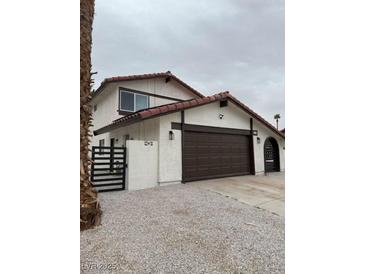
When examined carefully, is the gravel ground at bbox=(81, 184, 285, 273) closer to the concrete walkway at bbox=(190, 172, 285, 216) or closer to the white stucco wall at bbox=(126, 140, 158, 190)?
the concrete walkway at bbox=(190, 172, 285, 216)

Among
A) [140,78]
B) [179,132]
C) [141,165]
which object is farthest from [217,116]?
[140,78]

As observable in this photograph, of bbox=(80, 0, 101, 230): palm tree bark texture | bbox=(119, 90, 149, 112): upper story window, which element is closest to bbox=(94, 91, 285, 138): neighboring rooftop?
bbox=(119, 90, 149, 112): upper story window

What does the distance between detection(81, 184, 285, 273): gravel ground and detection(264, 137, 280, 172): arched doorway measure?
8.11m

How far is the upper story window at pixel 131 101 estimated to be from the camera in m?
11.4

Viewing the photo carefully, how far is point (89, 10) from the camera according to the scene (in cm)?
403

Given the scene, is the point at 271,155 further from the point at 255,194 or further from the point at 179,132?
the point at 179,132

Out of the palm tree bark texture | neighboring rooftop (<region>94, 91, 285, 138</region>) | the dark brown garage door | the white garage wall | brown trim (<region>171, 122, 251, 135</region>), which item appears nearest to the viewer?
the palm tree bark texture

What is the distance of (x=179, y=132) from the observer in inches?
346

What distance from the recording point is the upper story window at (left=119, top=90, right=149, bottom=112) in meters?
11.4

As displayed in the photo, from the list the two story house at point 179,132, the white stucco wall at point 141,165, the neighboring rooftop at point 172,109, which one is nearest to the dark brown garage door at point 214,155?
the two story house at point 179,132

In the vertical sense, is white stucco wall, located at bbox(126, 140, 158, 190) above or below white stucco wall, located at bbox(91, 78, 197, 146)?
below
